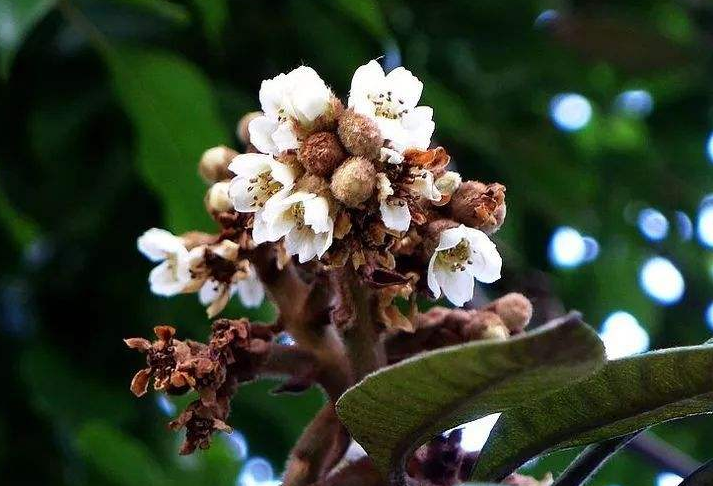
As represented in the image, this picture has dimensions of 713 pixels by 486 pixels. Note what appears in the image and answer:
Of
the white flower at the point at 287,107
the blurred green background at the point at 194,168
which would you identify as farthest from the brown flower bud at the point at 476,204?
the blurred green background at the point at 194,168

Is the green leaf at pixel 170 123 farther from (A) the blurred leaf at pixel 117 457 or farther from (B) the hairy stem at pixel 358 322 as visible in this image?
(B) the hairy stem at pixel 358 322

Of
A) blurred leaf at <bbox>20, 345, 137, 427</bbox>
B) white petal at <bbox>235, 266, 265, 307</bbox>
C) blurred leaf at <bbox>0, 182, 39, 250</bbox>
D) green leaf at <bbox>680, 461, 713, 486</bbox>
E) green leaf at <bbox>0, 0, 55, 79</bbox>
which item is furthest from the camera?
blurred leaf at <bbox>20, 345, 137, 427</bbox>

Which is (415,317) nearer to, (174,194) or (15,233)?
(174,194)

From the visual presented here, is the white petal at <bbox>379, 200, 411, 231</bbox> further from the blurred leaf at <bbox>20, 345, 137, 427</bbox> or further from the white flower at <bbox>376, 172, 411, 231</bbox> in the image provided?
the blurred leaf at <bbox>20, 345, 137, 427</bbox>

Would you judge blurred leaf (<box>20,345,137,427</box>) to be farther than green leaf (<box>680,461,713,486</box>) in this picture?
Yes

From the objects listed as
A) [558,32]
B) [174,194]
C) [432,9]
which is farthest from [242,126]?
[558,32]

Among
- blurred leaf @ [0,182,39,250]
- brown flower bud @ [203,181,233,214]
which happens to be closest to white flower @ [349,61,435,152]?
brown flower bud @ [203,181,233,214]
